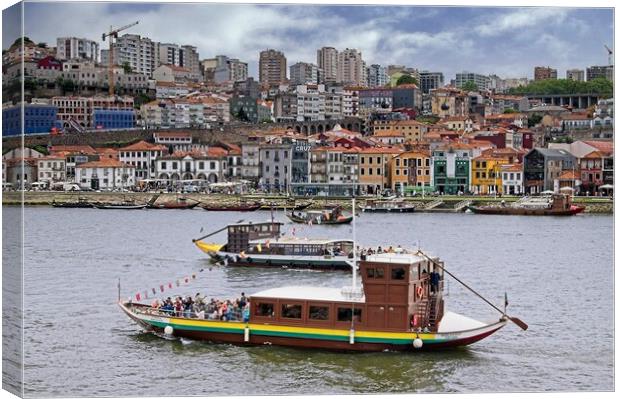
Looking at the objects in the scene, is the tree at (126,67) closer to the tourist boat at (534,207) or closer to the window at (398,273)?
the tourist boat at (534,207)

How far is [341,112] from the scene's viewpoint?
1651 inches

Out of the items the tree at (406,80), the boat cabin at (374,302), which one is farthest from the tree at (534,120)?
the boat cabin at (374,302)

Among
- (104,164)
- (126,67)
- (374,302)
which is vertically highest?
(126,67)

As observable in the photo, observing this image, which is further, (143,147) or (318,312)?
(143,147)

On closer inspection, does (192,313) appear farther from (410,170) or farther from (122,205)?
(122,205)

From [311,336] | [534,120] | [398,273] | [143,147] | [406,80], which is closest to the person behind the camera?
[398,273]

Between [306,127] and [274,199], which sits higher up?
[306,127]

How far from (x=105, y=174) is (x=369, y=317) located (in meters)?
29.4

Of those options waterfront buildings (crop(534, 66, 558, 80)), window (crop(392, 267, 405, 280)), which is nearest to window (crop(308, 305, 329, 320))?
window (crop(392, 267, 405, 280))

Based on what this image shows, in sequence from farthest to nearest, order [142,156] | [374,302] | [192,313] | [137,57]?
[137,57], [142,156], [192,313], [374,302]

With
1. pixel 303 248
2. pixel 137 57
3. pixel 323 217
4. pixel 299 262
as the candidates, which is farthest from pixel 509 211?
pixel 137 57

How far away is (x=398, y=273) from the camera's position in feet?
37.0

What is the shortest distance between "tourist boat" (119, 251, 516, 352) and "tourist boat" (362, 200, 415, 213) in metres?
18.2

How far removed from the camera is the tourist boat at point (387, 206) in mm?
30608
